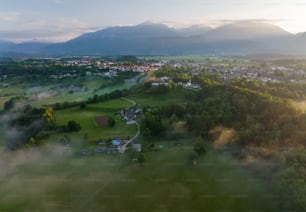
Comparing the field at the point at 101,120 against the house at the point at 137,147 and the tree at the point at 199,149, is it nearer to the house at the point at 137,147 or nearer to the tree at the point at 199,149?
the house at the point at 137,147

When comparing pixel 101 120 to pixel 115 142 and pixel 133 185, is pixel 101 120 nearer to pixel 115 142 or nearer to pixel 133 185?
pixel 115 142

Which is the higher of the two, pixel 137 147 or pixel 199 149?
pixel 199 149

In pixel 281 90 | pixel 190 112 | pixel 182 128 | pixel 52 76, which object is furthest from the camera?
pixel 52 76

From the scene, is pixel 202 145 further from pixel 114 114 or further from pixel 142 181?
pixel 114 114

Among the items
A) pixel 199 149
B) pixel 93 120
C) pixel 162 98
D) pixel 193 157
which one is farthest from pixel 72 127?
pixel 162 98

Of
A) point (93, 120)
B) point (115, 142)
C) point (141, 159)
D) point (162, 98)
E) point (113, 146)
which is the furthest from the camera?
point (162, 98)

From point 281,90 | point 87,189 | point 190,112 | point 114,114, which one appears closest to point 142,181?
point 87,189

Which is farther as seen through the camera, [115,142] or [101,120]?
[101,120]
